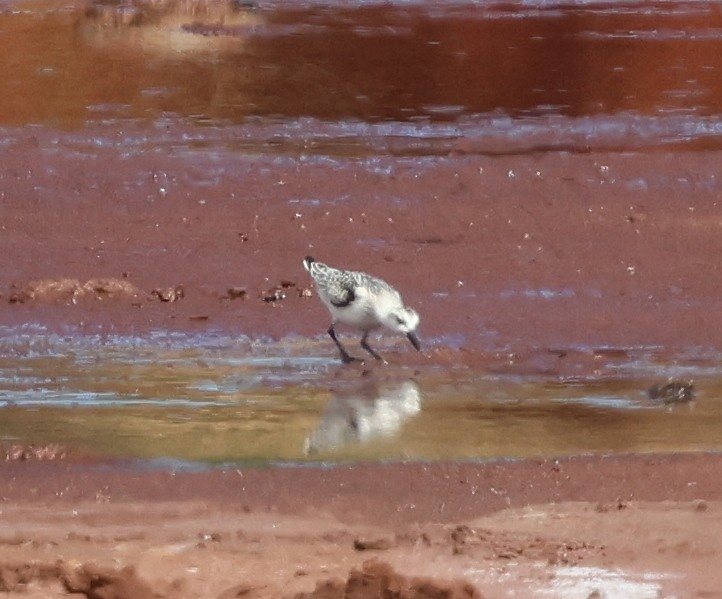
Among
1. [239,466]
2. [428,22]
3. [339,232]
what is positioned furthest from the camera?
[428,22]

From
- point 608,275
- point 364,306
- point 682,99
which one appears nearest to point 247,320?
point 364,306

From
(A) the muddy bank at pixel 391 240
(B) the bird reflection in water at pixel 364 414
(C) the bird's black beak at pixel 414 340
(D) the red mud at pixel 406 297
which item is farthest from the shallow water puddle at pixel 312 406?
(A) the muddy bank at pixel 391 240

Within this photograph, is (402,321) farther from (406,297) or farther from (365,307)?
(406,297)

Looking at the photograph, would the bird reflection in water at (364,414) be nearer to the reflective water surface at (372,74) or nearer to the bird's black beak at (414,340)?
the bird's black beak at (414,340)

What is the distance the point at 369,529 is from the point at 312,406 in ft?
7.10

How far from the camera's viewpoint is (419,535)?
664cm

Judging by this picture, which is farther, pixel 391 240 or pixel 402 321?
pixel 391 240

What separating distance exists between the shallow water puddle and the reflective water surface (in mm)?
5639

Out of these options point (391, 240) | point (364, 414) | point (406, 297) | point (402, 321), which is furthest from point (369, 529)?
point (391, 240)

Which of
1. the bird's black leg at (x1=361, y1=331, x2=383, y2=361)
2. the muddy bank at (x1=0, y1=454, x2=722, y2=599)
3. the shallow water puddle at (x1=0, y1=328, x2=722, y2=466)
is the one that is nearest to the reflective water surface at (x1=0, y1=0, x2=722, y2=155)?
the bird's black leg at (x1=361, y1=331, x2=383, y2=361)

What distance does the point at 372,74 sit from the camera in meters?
19.0

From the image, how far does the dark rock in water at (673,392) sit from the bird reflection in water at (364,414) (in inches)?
50.1

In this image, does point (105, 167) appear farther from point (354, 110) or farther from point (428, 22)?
point (428, 22)

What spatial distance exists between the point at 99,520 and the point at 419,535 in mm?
1363
